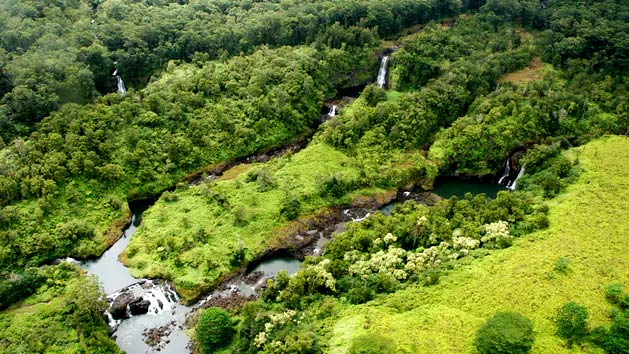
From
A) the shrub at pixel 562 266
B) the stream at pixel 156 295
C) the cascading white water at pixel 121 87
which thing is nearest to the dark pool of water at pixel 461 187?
the stream at pixel 156 295

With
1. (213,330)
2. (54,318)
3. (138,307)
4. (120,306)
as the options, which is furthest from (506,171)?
(54,318)

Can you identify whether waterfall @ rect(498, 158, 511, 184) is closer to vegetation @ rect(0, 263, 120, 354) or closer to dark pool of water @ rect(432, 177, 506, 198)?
dark pool of water @ rect(432, 177, 506, 198)

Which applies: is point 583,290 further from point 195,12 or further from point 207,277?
point 195,12

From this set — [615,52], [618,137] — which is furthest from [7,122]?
[615,52]

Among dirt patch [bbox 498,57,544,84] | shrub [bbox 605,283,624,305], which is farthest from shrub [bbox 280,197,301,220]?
dirt patch [bbox 498,57,544,84]

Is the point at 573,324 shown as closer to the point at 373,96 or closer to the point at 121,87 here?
the point at 373,96

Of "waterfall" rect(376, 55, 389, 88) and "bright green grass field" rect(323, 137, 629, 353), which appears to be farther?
"waterfall" rect(376, 55, 389, 88)

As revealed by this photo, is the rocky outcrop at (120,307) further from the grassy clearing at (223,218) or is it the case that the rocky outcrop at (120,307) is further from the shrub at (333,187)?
the shrub at (333,187)
